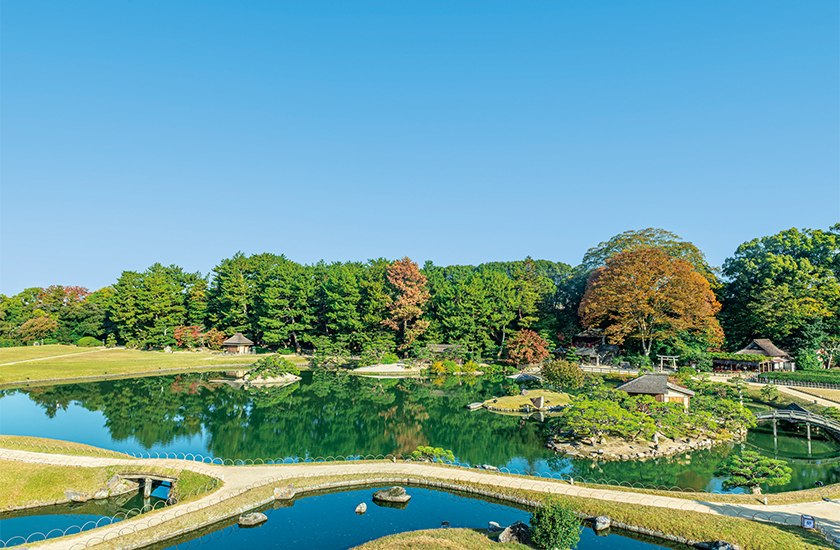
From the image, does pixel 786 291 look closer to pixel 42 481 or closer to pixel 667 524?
pixel 667 524

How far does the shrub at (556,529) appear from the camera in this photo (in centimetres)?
1339

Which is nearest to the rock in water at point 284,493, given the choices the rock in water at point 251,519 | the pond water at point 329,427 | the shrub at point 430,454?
the rock in water at point 251,519

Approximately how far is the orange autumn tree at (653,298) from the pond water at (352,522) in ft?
117

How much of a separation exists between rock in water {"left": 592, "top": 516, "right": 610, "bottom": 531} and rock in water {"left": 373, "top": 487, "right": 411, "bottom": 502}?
6.64 m

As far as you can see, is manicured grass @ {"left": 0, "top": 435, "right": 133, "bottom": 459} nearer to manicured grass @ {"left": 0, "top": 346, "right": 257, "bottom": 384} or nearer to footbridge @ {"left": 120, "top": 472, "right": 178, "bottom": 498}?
footbridge @ {"left": 120, "top": 472, "right": 178, "bottom": 498}

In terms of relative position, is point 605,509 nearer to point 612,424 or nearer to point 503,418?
point 612,424

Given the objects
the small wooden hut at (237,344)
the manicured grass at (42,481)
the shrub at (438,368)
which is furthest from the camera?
the small wooden hut at (237,344)

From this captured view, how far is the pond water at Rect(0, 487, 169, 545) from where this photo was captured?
15.4m

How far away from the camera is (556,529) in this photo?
13.4 metres

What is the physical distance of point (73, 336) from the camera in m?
75.0

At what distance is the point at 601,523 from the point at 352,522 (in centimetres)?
834

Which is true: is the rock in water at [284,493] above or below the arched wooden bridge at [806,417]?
below

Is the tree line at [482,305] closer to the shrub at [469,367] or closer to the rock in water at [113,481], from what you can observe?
the shrub at [469,367]

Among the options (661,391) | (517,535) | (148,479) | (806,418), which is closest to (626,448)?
(661,391)
